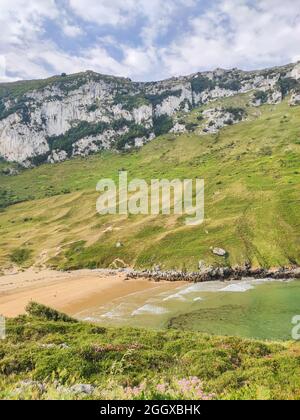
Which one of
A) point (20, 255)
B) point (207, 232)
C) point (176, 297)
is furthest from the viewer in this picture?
point (20, 255)

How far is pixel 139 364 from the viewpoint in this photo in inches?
1024

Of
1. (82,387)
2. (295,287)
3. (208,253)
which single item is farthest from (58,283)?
(82,387)

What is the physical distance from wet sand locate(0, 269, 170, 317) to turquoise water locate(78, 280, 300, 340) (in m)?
4.73

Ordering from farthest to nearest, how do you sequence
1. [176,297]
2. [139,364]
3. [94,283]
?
[94,283] < [176,297] < [139,364]

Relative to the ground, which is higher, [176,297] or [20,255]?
[20,255]

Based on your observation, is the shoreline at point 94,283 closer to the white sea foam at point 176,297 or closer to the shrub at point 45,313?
the white sea foam at point 176,297

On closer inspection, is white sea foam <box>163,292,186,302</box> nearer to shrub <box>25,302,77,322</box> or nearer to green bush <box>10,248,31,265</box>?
shrub <box>25,302,77,322</box>

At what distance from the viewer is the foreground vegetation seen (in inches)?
763

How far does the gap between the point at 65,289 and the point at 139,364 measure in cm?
6761

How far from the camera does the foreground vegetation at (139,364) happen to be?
19391 millimetres

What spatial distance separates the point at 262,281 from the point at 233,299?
16.4 m

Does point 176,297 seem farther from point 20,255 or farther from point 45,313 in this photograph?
point 20,255

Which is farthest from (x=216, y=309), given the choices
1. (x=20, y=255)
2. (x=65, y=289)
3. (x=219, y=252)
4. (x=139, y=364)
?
(x=20, y=255)
